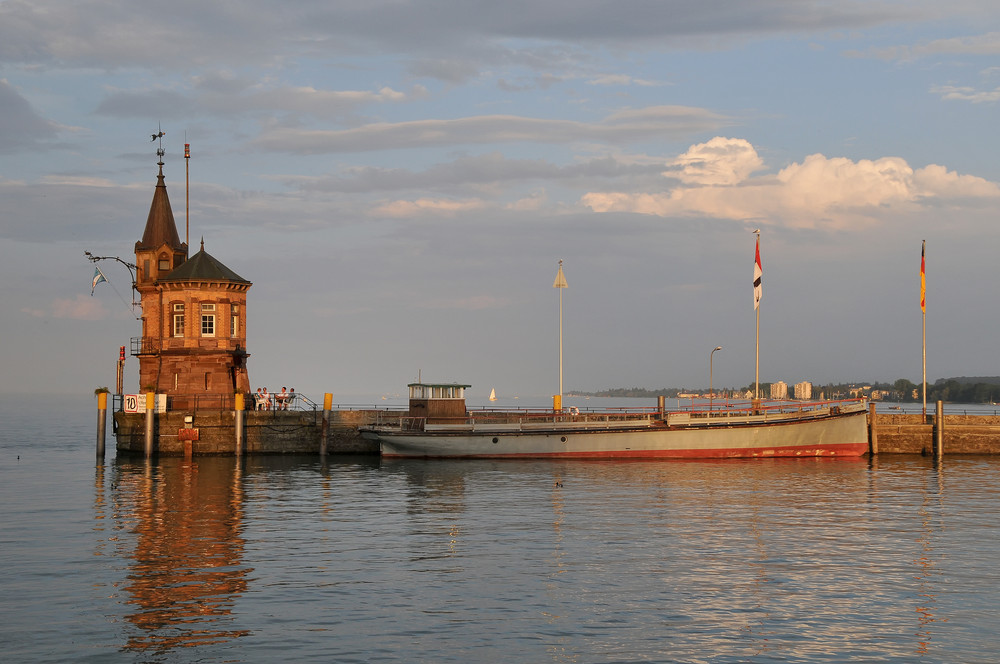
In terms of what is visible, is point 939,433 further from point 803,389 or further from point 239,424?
point 803,389

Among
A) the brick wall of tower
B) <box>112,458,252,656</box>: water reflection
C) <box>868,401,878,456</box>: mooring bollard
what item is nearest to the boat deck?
<box>868,401,878,456</box>: mooring bollard

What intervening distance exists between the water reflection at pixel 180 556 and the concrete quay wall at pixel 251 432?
8735mm

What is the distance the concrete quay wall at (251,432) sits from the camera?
56.0m

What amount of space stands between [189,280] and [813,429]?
39.1 m

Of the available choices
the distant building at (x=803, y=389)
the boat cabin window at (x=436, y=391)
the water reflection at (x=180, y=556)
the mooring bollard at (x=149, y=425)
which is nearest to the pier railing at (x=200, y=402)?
the mooring bollard at (x=149, y=425)

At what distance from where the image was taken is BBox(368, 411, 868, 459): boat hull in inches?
2197

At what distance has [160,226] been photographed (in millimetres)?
63531

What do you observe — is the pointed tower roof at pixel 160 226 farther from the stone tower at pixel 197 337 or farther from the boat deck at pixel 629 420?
the boat deck at pixel 629 420

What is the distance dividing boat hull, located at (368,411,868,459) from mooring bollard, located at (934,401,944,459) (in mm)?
4225

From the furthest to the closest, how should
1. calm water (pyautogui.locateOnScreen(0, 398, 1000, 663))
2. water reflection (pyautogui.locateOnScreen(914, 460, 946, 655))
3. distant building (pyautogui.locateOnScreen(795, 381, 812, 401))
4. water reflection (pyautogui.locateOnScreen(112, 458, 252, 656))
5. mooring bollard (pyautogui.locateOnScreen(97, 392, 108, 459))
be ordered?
distant building (pyautogui.locateOnScreen(795, 381, 812, 401))
mooring bollard (pyautogui.locateOnScreen(97, 392, 108, 459))
water reflection (pyautogui.locateOnScreen(914, 460, 946, 655))
water reflection (pyautogui.locateOnScreen(112, 458, 252, 656))
calm water (pyautogui.locateOnScreen(0, 398, 1000, 663))

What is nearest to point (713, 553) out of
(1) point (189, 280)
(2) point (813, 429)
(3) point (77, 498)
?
(3) point (77, 498)

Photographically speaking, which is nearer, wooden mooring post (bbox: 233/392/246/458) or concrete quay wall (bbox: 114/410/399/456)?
wooden mooring post (bbox: 233/392/246/458)

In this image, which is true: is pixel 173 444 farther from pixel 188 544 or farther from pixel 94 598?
pixel 94 598

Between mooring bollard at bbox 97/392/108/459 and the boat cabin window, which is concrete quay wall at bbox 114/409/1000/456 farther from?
the boat cabin window
